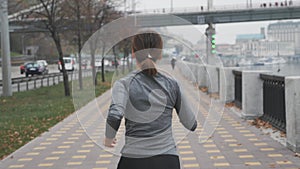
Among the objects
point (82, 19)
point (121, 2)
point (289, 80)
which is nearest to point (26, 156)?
point (289, 80)

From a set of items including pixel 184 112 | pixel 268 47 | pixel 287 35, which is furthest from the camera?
pixel 268 47

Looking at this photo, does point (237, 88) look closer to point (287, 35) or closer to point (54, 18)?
point (287, 35)

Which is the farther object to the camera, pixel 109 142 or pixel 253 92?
pixel 253 92

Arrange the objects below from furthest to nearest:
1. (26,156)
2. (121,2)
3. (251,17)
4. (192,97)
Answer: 1. (251,17)
2. (121,2)
3. (26,156)
4. (192,97)

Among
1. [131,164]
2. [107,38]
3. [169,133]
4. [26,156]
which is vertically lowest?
[26,156]

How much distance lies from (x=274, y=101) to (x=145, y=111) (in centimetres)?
754

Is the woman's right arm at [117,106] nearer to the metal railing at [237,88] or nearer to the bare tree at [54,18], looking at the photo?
the metal railing at [237,88]

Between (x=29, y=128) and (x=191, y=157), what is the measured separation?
492cm

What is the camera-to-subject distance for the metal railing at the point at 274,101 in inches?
366

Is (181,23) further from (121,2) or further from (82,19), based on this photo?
(121,2)

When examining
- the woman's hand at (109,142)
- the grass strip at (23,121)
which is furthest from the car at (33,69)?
the woman's hand at (109,142)

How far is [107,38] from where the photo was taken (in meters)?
3.79

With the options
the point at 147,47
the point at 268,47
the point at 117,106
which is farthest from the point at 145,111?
the point at 268,47

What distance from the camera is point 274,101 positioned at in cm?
1008
